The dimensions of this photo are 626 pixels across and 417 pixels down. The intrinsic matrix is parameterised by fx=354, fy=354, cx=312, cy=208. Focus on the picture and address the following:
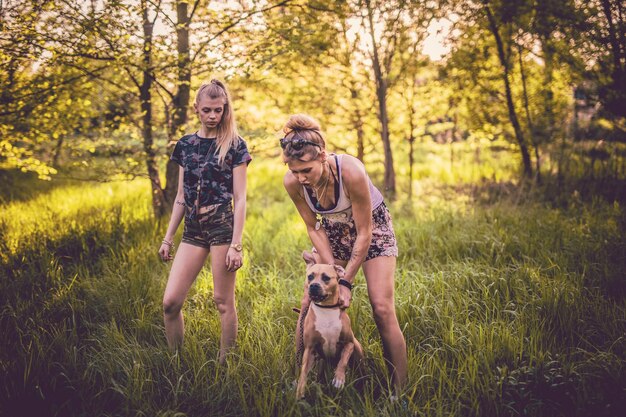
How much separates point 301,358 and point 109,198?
22.5ft

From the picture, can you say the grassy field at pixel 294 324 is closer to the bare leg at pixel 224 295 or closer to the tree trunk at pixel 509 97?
the bare leg at pixel 224 295

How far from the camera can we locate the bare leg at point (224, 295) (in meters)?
2.64

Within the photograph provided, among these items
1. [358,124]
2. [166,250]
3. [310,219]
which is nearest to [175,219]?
[166,250]

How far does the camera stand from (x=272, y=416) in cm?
220

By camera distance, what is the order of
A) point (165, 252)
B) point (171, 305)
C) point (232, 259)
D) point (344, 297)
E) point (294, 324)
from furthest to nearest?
point (294, 324)
point (165, 252)
point (171, 305)
point (232, 259)
point (344, 297)

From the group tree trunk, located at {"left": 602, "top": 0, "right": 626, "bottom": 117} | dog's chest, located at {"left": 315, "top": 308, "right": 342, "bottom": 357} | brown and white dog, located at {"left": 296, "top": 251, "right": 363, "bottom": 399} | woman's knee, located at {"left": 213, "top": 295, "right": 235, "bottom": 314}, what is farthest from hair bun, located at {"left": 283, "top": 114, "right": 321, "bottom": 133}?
tree trunk, located at {"left": 602, "top": 0, "right": 626, "bottom": 117}

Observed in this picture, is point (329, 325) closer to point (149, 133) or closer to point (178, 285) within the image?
point (178, 285)

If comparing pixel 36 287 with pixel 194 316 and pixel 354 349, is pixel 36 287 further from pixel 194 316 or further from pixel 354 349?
pixel 354 349

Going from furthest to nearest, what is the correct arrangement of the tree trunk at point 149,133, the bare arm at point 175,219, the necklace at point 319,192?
the tree trunk at point 149,133, the bare arm at point 175,219, the necklace at point 319,192

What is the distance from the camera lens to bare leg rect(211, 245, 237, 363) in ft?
8.68

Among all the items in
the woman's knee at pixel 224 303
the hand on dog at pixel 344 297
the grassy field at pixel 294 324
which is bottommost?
A: the grassy field at pixel 294 324

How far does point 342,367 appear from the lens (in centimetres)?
224

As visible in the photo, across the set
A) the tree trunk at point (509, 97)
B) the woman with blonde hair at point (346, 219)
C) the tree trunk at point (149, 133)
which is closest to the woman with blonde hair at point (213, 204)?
the woman with blonde hair at point (346, 219)

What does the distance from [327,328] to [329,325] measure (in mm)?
23
